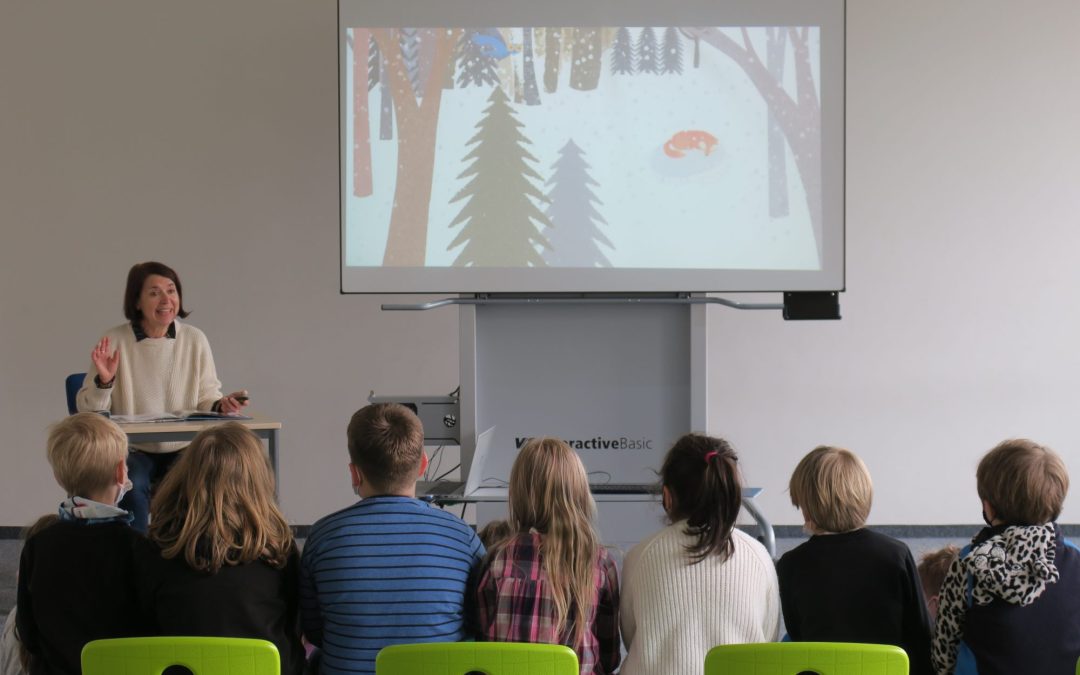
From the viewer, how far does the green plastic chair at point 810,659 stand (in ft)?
4.93

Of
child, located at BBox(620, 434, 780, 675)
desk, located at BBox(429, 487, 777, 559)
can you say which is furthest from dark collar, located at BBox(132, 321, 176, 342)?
child, located at BBox(620, 434, 780, 675)

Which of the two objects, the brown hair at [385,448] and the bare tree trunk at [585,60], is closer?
the brown hair at [385,448]

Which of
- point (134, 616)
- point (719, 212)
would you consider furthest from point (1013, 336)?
point (134, 616)

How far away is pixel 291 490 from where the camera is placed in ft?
16.6

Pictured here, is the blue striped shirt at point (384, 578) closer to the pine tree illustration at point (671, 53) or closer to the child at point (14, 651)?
the child at point (14, 651)

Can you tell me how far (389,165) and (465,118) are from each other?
331 mm

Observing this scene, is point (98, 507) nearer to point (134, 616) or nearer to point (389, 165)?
point (134, 616)

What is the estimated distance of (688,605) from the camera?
1.99 meters

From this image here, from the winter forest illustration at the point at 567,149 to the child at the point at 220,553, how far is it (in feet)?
6.21

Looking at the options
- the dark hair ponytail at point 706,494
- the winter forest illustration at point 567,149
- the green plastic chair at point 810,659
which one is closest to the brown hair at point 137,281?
the winter forest illustration at point 567,149

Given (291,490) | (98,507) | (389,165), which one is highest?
(389,165)

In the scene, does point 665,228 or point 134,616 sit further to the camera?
point 665,228

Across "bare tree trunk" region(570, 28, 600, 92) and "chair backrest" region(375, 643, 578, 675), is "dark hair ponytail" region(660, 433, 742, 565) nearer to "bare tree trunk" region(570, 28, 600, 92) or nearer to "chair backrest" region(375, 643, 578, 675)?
"chair backrest" region(375, 643, 578, 675)

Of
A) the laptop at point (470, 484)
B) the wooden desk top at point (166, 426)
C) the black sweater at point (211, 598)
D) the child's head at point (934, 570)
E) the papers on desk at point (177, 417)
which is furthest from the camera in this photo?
the papers on desk at point (177, 417)
